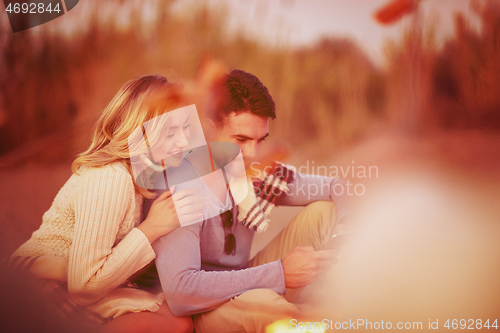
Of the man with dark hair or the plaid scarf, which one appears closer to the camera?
the man with dark hair

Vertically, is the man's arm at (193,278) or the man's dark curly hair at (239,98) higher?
the man's dark curly hair at (239,98)

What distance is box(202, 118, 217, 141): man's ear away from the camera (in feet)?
3.76

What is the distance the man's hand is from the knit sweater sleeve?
38 centimetres

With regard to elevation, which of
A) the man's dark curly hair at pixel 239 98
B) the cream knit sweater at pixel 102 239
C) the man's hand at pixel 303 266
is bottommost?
the man's hand at pixel 303 266

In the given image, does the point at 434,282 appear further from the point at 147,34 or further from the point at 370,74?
the point at 147,34

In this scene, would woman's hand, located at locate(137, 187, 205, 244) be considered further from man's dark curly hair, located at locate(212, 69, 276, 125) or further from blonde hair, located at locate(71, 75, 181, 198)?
man's dark curly hair, located at locate(212, 69, 276, 125)

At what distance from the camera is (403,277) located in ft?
3.91

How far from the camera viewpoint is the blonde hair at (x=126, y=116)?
39.9 inches

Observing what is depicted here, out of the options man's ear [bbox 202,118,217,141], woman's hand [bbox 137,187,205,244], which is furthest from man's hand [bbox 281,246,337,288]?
man's ear [bbox 202,118,217,141]

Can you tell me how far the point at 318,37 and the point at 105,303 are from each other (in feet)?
3.43

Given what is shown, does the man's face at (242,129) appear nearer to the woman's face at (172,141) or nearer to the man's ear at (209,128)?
the man's ear at (209,128)

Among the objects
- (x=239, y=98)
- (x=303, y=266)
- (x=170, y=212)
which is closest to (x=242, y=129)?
(x=239, y=98)

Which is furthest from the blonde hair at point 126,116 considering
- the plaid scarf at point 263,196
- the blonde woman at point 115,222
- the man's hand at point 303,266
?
the man's hand at point 303,266

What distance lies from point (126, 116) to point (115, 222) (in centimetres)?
29
